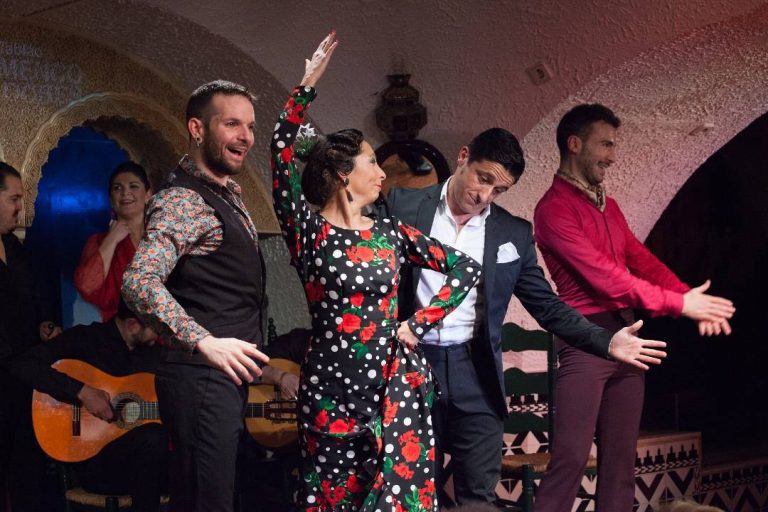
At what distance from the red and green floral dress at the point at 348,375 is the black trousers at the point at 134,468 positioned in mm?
957

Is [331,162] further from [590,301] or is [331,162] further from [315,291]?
[590,301]

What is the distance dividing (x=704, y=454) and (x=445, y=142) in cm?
268

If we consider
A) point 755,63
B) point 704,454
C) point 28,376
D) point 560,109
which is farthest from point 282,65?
point 704,454

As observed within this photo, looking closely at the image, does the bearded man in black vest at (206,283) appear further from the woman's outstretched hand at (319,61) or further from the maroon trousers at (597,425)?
the maroon trousers at (597,425)

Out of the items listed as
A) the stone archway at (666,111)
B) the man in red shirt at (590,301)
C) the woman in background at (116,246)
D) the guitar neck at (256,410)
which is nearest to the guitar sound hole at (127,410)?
the guitar neck at (256,410)

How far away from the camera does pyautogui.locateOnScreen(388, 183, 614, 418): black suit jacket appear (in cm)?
356

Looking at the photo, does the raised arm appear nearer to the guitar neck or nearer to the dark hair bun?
the dark hair bun

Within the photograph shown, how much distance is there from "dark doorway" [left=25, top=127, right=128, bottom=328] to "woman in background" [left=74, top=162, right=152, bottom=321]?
0.22 meters

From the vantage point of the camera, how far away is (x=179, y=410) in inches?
112

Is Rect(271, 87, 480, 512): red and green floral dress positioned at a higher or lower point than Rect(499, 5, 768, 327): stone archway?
lower

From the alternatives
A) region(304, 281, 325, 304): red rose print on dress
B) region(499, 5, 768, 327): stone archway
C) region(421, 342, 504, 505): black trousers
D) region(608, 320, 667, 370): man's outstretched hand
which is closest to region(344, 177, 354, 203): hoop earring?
region(304, 281, 325, 304): red rose print on dress

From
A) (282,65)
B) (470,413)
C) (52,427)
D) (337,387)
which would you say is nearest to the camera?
(337,387)

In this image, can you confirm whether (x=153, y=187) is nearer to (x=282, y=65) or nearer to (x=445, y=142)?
(x=282, y=65)

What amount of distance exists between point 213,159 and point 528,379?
88.0 inches
